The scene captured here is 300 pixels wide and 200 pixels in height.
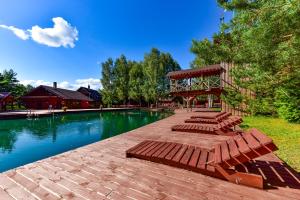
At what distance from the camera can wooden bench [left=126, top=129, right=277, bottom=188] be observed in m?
3.07

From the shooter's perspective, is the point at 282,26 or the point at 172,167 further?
the point at 282,26

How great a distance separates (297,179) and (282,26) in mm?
3888

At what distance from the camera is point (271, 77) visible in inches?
259

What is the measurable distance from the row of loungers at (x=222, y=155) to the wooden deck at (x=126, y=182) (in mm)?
131

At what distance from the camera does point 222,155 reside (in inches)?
138

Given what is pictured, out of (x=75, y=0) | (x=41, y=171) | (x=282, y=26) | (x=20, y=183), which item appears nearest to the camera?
(x=20, y=183)

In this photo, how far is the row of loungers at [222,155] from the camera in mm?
3072

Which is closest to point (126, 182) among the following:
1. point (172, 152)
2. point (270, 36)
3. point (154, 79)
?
point (172, 152)

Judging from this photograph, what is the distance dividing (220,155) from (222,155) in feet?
0.25

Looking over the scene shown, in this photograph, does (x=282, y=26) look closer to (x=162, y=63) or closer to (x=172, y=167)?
(x=172, y=167)

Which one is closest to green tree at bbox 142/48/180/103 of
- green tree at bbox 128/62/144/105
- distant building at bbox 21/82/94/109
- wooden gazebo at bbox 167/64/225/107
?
green tree at bbox 128/62/144/105

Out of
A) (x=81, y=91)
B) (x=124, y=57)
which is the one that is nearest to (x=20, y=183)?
(x=124, y=57)

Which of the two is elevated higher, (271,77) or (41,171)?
(271,77)

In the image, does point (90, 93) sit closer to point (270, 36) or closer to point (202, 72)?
point (202, 72)
